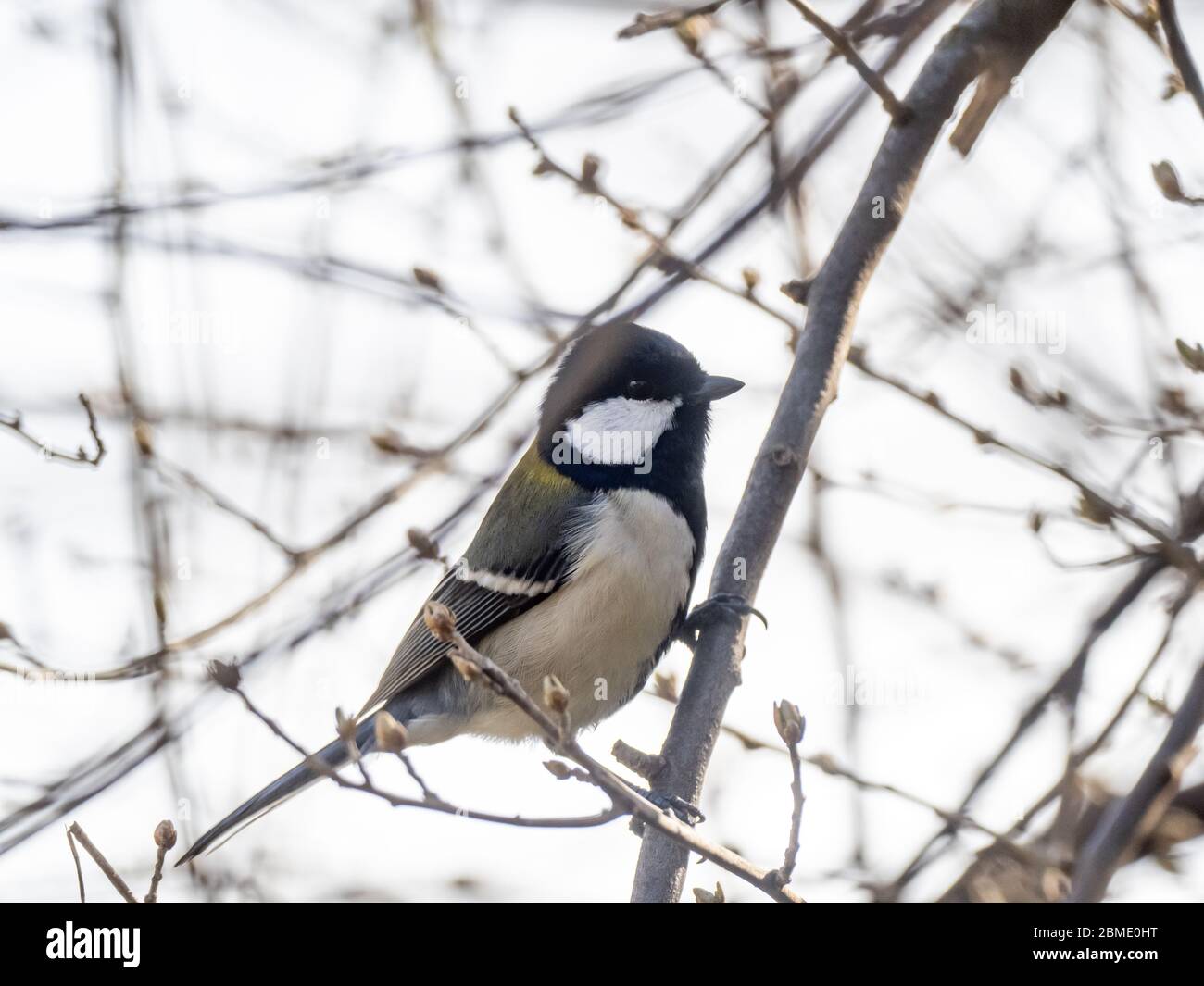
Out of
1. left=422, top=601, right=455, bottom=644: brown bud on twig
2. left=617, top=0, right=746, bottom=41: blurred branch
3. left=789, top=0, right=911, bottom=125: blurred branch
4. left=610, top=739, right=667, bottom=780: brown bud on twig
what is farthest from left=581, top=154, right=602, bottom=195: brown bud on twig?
left=610, top=739, right=667, bottom=780: brown bud on twig

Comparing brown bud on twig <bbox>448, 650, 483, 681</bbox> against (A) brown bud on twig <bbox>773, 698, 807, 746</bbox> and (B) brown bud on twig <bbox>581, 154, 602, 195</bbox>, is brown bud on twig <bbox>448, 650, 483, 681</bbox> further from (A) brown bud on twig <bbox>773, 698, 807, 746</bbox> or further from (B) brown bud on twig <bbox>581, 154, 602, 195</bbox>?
(B) brown bud on twig <bbox>581, 154, 602, 195</bbox>

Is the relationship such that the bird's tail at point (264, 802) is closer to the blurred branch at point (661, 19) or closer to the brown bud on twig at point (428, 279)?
the brown bud on twig at point (428, 279)

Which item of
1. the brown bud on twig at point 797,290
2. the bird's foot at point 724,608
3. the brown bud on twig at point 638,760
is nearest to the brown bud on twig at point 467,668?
the brown bud on twig at point 638,760

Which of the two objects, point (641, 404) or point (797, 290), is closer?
point (797, 290)

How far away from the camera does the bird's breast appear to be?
3.65 meters

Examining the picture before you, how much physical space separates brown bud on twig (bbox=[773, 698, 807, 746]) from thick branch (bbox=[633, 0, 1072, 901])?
0.46 meters

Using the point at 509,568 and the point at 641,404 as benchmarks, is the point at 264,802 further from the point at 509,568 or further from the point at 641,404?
the point at 641,404

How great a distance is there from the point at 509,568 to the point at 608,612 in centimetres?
46

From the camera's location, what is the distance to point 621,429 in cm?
405

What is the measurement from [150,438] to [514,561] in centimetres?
114

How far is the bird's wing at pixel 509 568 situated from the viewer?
388 centimetres

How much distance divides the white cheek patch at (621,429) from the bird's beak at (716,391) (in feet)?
0.19

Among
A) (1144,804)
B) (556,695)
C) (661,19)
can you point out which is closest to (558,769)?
(556,695)
